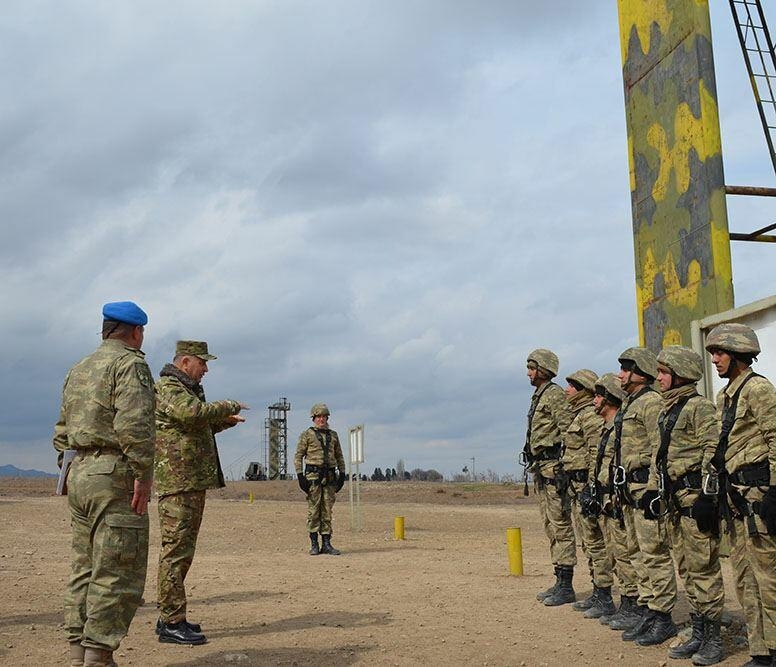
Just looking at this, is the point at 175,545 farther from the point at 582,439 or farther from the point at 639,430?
the point at 582,439

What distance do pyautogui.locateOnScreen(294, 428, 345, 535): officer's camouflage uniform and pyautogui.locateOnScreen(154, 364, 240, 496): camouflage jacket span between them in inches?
284

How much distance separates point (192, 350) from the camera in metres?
7.56

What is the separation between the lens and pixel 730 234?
11.8 meters

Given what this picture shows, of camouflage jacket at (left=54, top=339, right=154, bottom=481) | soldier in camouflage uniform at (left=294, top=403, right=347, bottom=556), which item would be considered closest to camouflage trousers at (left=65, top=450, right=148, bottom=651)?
camouflage jacket at (left=54, top=339, right=154, bottom=481)

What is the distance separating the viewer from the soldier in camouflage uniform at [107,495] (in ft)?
18.0

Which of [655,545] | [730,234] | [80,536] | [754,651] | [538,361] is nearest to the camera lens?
[80,536]

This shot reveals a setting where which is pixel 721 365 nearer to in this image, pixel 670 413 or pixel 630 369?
pixel 670 413

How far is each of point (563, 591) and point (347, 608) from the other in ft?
7.12

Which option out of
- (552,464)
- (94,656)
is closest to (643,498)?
(552,464)

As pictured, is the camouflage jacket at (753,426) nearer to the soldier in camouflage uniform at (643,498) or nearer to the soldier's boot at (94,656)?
the soldier in camouflage uniform at (643,498)

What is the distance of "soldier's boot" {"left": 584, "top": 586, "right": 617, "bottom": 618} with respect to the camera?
27.7 feet

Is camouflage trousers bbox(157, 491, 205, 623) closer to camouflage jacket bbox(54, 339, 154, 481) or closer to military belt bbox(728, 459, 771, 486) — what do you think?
camouflage jacket bbox(54, 339, 154, 481)

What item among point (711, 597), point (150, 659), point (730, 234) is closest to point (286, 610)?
point (150, 659)

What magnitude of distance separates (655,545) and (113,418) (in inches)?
168
